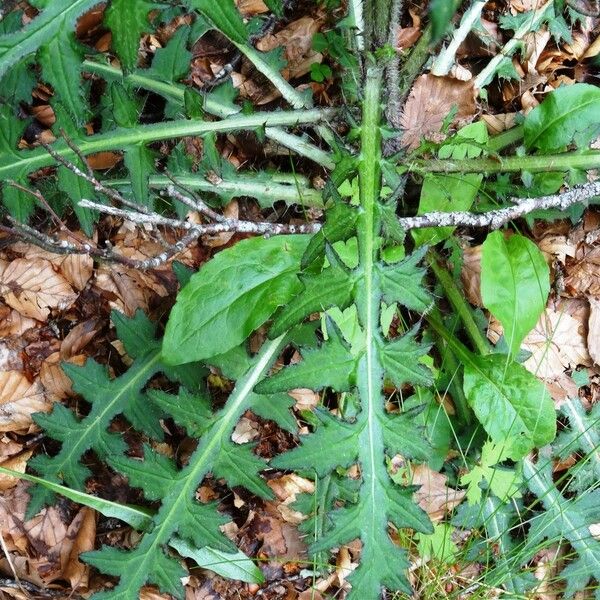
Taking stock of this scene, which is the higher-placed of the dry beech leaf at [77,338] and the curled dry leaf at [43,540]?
the dry beech leaf at [77,338]

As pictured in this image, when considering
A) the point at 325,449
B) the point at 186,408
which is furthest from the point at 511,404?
the point at 186,408

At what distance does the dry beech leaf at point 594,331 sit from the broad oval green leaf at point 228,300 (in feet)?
4.00

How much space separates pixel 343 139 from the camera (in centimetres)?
215

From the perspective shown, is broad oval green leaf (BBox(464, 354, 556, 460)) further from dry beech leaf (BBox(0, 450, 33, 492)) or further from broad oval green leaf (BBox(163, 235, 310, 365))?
dry beech leaf (BBox(0, 450, 33, 492))

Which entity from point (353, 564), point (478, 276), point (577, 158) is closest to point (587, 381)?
point (478, 276)

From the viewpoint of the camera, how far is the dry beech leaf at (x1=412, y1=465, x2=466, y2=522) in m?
2.38

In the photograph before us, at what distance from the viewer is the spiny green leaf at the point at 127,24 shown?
1.39 metres

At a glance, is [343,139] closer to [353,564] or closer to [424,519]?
[424,519]

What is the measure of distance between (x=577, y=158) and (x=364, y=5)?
0.83 metres

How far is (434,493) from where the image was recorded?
2.39m

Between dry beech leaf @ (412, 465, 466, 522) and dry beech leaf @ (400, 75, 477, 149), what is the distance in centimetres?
114

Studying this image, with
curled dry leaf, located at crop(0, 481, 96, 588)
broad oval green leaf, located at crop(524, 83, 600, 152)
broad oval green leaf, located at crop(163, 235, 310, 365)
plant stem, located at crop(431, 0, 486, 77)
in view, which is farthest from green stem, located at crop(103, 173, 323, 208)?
curled dry leaf, located at crop(0, 481, 96, 588)

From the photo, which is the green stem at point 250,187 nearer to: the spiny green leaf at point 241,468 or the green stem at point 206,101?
the green stem at point 206,101

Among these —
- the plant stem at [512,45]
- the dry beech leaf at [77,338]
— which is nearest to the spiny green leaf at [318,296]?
the dry beech leaf at [77,338]
